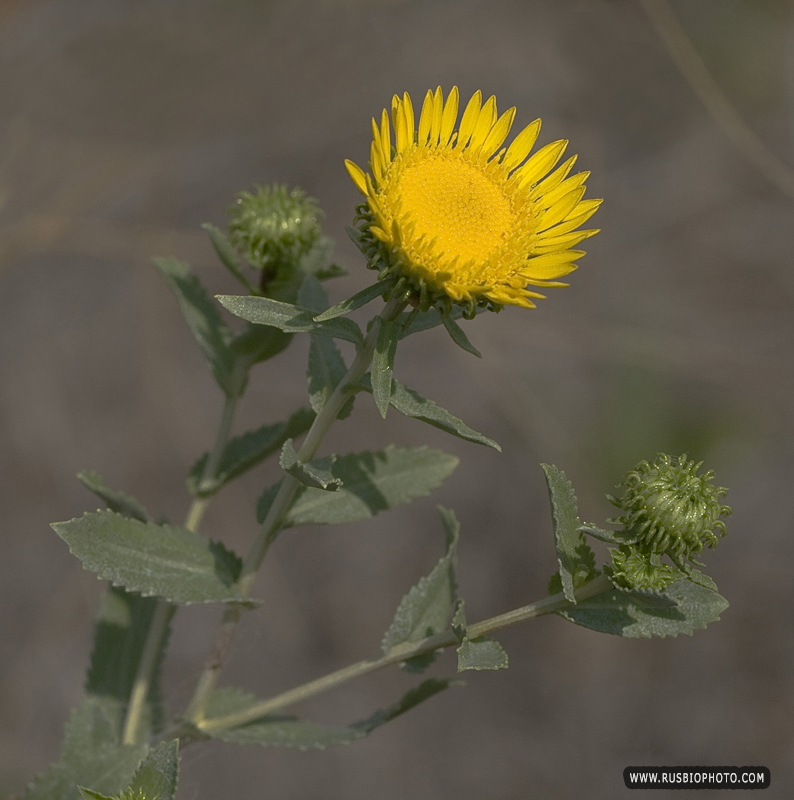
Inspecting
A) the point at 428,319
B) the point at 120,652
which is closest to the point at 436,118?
the point at 428,319

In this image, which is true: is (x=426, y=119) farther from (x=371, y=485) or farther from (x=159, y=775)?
(x=159, y=775)

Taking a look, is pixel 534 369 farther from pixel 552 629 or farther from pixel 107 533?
pixel 107 533

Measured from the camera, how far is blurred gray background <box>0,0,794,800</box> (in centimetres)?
504

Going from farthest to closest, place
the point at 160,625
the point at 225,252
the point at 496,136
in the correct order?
the point at 160,625, the point at 225,252, the point at 496,136

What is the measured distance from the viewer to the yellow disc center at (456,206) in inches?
68.1

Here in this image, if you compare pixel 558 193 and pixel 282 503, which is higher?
pixel 558 193

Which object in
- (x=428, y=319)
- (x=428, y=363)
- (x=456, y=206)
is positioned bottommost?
(x=428, y=319)

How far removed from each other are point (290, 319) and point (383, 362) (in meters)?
0.24

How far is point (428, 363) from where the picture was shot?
19.3 ft

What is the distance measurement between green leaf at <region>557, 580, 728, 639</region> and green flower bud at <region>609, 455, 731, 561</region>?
0.12 m

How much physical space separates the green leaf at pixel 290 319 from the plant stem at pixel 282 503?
0.16ft

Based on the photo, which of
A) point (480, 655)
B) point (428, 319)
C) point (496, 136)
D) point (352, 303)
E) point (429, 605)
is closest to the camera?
point (352, 303)

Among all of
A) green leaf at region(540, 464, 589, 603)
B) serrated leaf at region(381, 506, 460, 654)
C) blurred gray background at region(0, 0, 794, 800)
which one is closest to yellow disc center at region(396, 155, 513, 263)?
green leaf at region(540, 464, 589, 603)

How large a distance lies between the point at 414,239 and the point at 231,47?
5.95 meters
